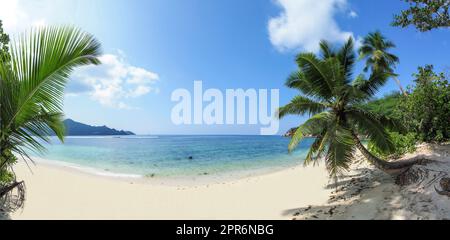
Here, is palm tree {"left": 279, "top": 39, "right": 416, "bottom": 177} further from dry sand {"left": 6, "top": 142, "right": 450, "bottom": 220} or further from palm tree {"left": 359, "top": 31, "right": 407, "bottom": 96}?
palm tree {"left": 359, "top": 31, "right": 407, "bottom": 96}

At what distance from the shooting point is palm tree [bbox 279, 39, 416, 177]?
770 centimetres

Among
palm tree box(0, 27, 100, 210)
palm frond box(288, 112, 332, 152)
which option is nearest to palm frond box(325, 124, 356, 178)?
palm frond box(288, 112, 332, 152)

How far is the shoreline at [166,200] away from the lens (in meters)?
8.38

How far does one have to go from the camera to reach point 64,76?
368 cm

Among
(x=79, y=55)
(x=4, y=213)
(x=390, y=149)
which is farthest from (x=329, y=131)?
(x=4, y=213)

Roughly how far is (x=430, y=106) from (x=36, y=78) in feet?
37.4

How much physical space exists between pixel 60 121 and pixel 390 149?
8462 mm

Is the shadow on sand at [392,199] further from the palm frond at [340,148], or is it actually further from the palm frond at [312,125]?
the palm frond at [312,125]

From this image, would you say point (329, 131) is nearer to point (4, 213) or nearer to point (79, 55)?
point (79, 55)

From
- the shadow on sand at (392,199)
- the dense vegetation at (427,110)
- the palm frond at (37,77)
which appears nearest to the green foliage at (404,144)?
the dense vegetation at (427,110)

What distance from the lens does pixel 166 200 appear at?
10.6 m

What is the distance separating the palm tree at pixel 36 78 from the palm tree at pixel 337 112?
20.1ft
